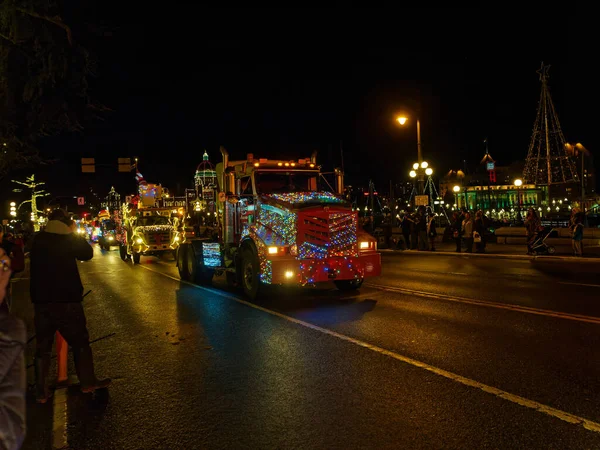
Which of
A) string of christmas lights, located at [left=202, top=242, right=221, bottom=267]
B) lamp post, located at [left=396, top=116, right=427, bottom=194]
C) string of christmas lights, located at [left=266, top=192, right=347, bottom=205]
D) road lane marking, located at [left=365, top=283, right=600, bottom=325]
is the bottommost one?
road lane marking, located at [left=365, top=283, right=600, bottom=325]

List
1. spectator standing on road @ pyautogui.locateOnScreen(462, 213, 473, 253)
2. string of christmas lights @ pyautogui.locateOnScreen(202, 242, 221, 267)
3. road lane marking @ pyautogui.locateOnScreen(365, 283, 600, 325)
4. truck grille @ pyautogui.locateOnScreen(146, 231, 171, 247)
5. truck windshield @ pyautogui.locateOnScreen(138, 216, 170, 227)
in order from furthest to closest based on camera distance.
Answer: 1. truck windshield @ pyautogui.locateOnScreen(138, 216, 170, 227)
2. truck grille @ pyautogui.locateOnScreen(146, 231, 171, 247)
3. spectator standing on road @ pyautogui.locateOnScreen(462, 213, 473, 253)
4. string of christmas lights @ pyautogui.locateOnScreen(202, 242, 221, 267)
5. road lane marking @ pyautogui.locateOnScreen(365, 283, 600, 325)

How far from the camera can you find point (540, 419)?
4633 mm

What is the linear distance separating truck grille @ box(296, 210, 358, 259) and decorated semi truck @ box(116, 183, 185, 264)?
40.3 feet

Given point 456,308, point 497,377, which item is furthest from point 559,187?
point 497,377

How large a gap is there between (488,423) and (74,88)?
12.2 m

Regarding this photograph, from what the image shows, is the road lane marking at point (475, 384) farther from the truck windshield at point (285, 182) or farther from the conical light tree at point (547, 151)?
the conical light tree at point (547, 151)

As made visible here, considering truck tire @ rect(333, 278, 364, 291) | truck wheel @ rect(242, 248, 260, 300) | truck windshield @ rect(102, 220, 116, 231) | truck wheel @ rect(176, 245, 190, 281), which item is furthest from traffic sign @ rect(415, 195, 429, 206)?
truck windshield @ rect(102, 220, 116, 231)

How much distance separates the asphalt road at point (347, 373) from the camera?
4.58m

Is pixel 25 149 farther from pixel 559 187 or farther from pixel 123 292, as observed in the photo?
pixel 559 187

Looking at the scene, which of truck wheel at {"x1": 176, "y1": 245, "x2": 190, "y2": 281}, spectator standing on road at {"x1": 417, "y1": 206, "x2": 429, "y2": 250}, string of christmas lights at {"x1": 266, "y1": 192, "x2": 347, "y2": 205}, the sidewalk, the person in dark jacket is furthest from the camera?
spectator standing on road at {"x1": 417, "y1": 206, "x2": 429, "y2": 250}

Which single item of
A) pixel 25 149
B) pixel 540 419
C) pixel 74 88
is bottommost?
pixel 540 419

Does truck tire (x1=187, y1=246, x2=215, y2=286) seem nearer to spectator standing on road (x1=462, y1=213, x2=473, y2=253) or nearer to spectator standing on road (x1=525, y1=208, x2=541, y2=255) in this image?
spectator standing on road (x1=462, y1=213, x2=473, y2=253)

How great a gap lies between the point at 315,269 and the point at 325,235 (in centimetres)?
72

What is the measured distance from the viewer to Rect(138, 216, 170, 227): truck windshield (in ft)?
81.1
